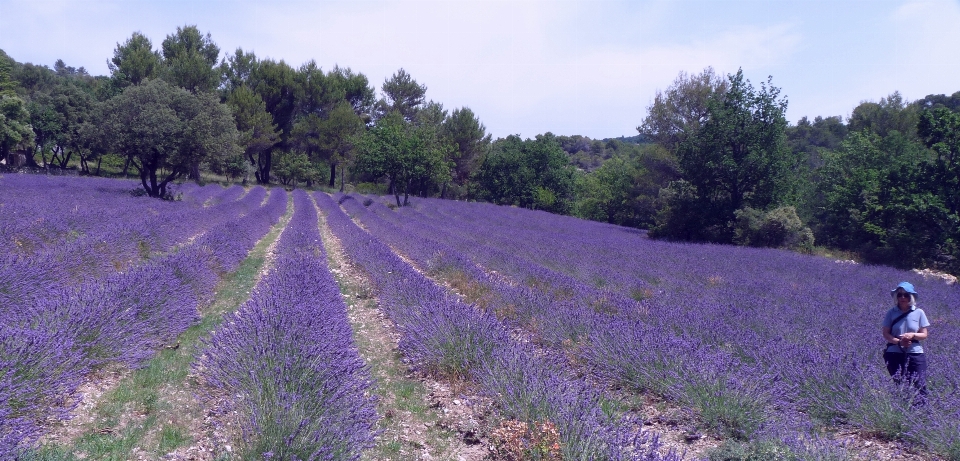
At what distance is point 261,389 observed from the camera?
10.6 ft

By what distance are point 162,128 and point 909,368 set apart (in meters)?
21.6

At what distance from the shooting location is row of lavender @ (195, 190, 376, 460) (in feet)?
9.16

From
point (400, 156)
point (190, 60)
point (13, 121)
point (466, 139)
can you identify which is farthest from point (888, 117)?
point (13, 121)

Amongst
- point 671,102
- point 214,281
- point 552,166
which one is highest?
point 671,102

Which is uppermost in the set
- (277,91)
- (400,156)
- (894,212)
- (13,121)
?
(277,91)

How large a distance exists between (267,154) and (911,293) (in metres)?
45.8

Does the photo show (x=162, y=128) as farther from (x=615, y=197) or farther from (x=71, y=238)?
(x=615, y=197)

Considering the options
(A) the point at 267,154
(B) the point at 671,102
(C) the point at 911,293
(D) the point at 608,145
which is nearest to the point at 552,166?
(B) the point at 671,102

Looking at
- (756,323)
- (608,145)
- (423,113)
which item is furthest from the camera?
(608,145)

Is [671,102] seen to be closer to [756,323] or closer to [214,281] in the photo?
[756,323]

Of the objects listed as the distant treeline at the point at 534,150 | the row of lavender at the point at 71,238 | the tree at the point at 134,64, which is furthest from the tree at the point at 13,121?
the row of lavender at the point at 71,238

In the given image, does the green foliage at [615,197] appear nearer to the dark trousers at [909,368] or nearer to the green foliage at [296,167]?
the green foliage at [296,167]

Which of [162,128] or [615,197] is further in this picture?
[615,197]

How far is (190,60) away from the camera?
37.8 m
